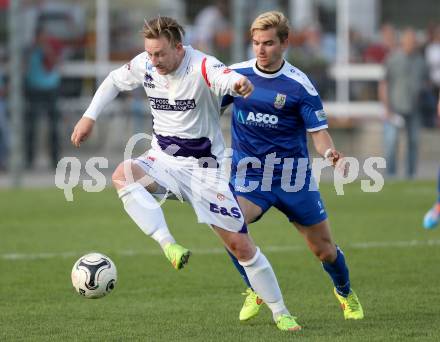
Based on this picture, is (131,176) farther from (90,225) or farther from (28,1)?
(28,1)

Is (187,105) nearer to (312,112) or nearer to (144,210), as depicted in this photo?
(144,210)

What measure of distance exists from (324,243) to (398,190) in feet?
32.9

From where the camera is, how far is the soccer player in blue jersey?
26.5ft

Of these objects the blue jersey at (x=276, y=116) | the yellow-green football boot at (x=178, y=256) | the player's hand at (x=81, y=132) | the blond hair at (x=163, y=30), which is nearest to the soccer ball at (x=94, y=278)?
the yellow-green football boot at (x=178, y=256)

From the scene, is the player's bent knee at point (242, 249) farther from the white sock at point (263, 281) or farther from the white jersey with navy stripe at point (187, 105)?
the white jersey with navy stripe at point (187, 105)

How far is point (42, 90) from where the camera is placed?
20.6 meters

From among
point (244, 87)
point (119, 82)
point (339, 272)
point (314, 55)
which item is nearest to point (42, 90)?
point (314, 55)

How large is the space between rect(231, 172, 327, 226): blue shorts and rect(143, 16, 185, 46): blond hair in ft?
4.22

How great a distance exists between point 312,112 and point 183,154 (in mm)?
933

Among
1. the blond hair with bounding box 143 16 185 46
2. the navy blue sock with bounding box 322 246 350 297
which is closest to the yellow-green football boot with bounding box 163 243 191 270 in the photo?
the blond hair with bounding box 143 16 185 46

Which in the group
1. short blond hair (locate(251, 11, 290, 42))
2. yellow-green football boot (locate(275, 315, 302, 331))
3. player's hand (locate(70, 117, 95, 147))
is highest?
short blond hair (locate(251, 11, 290, 42))

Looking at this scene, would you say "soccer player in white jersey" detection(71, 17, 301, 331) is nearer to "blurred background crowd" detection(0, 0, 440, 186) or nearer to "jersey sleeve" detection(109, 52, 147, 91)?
"jersey sleeve" detection(109, 52, 147, 91)

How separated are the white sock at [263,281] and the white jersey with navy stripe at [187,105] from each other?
764 millimetres

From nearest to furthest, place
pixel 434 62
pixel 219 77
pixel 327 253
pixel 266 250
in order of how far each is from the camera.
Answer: pixel 219 77 → pixel 327 253 → pixel 266 250 → pixel 434 62
